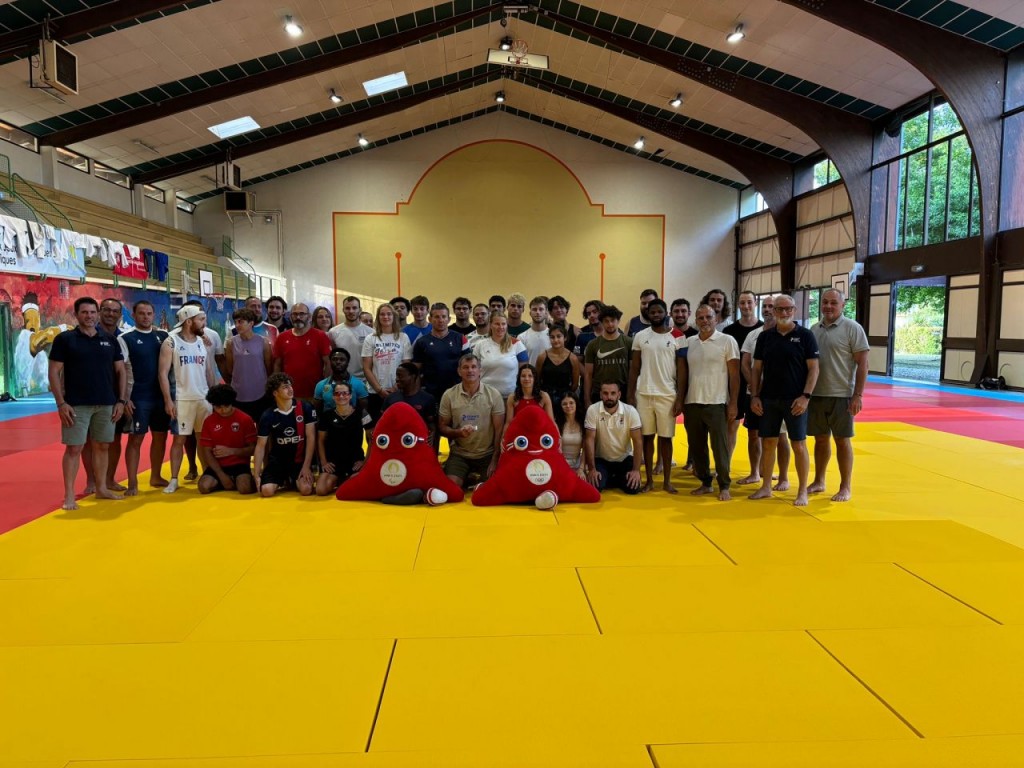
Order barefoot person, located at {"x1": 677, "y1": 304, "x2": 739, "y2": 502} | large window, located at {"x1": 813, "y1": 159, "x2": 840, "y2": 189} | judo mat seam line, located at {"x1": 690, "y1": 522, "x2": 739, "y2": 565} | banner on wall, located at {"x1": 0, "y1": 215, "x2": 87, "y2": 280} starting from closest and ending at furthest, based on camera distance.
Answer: judo mat seam line, located at {"x1": 690, "y1": 522, "x2": 739, "y2": 565} → barefoot person, located at {"x1": 677, "y1": 304, "x2": 739, "y2": 502} → banner on wall, located at {"x1": 0, "y1": 215, "x2": 87, "y2": 280} → large window, located at {"x1": 813, "y1": 159, "x2": 840, "y2": 189}

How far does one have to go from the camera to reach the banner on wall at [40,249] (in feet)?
37.2

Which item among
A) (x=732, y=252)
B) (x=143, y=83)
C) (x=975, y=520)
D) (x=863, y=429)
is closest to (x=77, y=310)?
(x=975, y=520)

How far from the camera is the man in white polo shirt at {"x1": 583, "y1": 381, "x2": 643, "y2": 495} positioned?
223 inches

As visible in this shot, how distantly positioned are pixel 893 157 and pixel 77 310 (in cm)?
1908

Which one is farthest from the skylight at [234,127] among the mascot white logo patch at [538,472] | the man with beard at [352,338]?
the mascot white logo patch at [538,472]

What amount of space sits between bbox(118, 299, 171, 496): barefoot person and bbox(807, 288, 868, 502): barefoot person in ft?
19.4

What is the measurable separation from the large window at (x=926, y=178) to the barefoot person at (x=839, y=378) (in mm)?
12511

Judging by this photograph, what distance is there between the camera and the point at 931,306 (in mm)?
27672

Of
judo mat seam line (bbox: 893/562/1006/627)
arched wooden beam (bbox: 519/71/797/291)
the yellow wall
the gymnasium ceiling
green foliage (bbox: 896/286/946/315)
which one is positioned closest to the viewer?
judo mat seam line (bbox: 893/562/1006/627)

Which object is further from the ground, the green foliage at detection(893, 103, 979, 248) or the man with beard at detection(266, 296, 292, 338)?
the green foliage at detection(893, 103, 979, 248)

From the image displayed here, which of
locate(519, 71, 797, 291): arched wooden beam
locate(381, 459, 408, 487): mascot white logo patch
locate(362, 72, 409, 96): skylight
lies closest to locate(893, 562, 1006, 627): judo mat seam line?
locate(381, 459, 408, 487): mascot white logo patch

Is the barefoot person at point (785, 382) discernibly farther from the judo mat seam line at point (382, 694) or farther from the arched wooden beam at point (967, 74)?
the arched wooden beam at point (967, 74)

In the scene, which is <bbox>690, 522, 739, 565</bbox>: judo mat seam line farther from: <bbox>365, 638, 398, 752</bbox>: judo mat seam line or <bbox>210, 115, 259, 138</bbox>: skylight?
<bbox>210, 115, 259, 138</bbox>: skylight

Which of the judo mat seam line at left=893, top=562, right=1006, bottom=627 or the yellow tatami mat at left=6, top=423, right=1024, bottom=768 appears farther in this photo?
the judo mat seam line at left=893, top=562, right=1006, bottom=627
